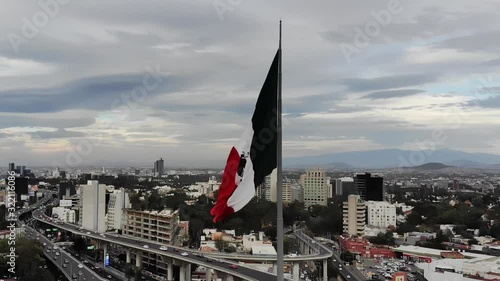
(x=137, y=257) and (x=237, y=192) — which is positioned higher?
(x=237, y=192)

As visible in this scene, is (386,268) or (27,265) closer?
(27,265)

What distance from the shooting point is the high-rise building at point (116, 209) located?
20.5m

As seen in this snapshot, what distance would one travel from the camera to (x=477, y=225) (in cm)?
2120

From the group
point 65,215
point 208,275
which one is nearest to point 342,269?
point 208,275

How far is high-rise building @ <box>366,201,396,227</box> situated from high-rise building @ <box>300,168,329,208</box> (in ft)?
26.2

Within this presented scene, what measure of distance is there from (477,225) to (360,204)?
590cm

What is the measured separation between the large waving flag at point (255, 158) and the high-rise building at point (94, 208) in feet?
62.3

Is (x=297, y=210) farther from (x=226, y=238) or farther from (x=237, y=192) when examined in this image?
(x=237, y=192)

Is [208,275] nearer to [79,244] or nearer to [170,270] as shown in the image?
[170,270]

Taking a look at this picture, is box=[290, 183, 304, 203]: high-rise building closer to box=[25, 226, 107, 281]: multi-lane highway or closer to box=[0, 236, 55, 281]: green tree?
box=[25, 226, 107, 281]: multi-lane highway

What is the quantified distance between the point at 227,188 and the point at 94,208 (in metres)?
19.5

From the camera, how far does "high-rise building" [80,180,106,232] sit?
19875 mm

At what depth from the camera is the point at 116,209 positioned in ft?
68.1

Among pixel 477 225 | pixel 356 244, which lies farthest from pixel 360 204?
pixel 477 225
